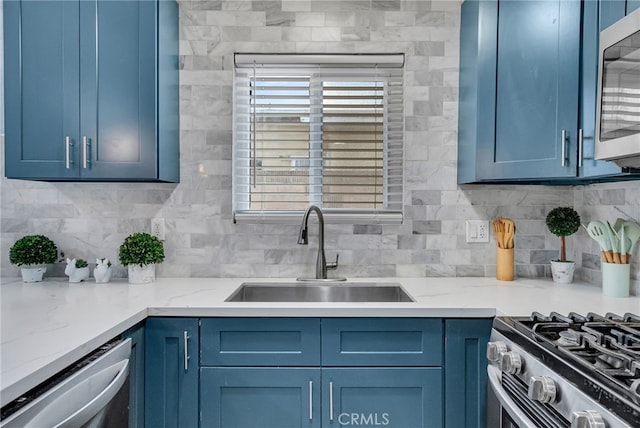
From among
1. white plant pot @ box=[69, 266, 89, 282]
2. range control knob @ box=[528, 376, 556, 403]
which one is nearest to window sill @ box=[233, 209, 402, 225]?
white plant pot @ box=[69, 266, 89, 282]

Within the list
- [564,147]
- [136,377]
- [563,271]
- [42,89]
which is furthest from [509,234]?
[42,89]

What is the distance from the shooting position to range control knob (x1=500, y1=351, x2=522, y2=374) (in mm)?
1267

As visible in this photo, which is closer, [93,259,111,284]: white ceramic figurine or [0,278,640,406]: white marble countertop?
[0,278,640,406]: white marble countertop

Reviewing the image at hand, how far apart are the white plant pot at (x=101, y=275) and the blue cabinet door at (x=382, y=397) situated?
1.16m

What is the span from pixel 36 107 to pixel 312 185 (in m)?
1.30

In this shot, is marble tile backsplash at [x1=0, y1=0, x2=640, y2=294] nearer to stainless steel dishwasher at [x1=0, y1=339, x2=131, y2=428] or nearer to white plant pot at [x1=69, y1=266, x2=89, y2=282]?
white plant pot at [x1=69, y1=266, x2=89, y2=282]

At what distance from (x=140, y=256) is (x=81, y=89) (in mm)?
778

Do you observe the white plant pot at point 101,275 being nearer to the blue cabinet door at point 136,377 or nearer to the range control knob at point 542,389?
the blue cabinet door at point 136,377

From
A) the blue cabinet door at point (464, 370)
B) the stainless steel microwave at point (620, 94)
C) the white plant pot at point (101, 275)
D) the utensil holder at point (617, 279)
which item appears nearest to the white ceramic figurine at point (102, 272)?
the white plant pot at point (101, 275)

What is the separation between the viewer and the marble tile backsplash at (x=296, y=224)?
90.0 inches

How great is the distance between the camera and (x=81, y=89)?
196cm

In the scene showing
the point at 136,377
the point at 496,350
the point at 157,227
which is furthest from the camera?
the point at 157,227

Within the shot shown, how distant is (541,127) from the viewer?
5.72 ft

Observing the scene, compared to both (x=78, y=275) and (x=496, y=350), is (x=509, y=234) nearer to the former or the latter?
(x=496, y=350)
